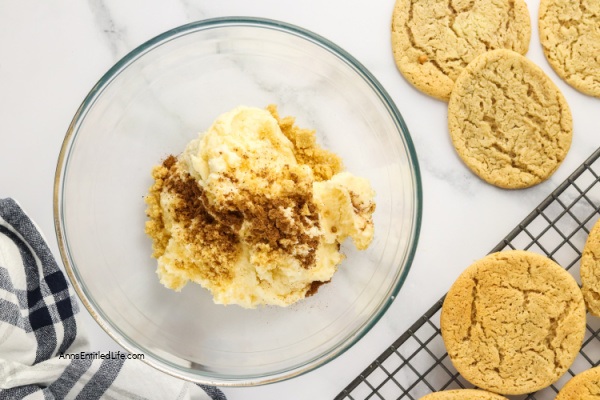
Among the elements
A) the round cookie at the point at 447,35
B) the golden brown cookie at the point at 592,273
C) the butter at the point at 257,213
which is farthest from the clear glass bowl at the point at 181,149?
the golden brown cookie at the point at 592,273

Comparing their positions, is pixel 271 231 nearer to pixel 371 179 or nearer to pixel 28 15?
pixel 371 179

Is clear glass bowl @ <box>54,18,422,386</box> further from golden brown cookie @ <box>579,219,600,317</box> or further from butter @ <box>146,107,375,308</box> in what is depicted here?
golden brown cookie @ <box>579,219,600,317</box>

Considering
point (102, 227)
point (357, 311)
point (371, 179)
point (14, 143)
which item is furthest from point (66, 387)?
point (371, 179)

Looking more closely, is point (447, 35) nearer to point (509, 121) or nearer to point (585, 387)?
point (509, 121)

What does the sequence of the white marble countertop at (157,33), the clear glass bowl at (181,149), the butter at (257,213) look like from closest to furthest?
the butter at (257,213) < the clear glass bowl at (181,149) < the white marble countertop at (157,33)

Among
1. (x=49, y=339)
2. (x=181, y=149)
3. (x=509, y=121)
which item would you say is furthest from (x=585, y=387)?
(x=49, y=339)

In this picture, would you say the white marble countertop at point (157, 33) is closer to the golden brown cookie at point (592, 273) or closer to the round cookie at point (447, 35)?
the round cookie at point (447, 35)
